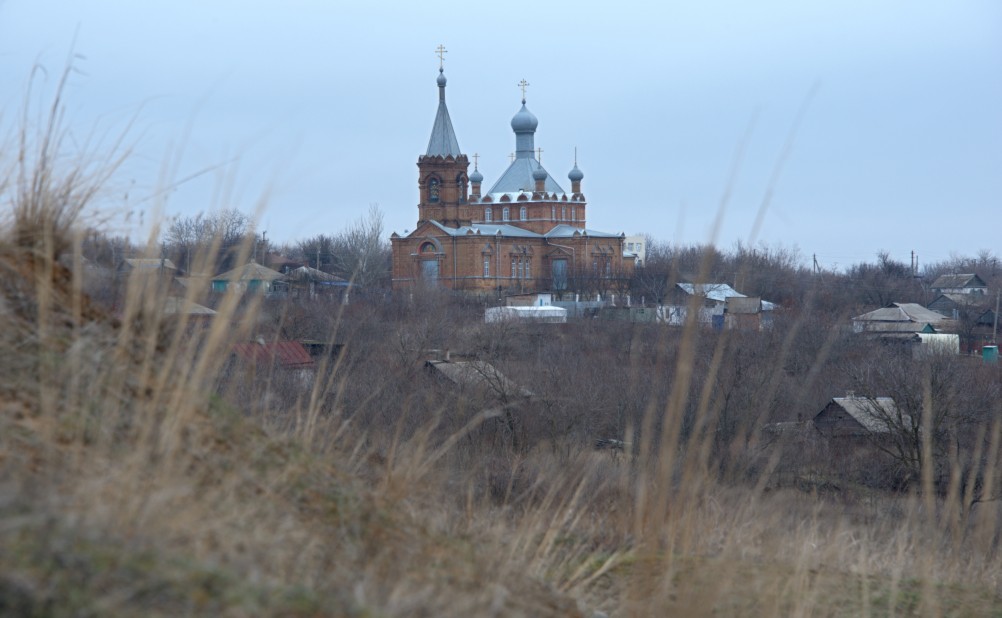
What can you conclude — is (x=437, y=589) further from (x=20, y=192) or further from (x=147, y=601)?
(x=20, y=192)

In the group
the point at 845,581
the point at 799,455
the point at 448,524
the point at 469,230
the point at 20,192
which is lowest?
the point at 799,455

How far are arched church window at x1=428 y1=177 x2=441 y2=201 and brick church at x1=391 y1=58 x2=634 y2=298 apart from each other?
52mm

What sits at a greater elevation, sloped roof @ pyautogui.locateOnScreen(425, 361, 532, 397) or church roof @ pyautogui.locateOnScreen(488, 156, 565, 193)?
church roof @ pyautogui.locateOnScreen(488, 156, 565, 193)

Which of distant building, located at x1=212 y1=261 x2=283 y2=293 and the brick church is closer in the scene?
distant building, located at x1=212 y1=261 x2=283 y2=293

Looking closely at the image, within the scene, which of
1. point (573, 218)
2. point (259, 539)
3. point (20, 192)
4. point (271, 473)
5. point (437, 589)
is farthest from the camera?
point (573, 218)

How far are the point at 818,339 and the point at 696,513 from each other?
2042 cm

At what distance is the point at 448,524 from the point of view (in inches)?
132

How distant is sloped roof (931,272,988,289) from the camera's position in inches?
2325

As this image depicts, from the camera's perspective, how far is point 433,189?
5328cm

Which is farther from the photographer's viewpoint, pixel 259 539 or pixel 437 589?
pixel 437 589

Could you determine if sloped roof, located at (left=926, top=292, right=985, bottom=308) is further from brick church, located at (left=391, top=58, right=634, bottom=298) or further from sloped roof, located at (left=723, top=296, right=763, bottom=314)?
sloped roof, located at (left=723, top=296, right=763, bottom=314)

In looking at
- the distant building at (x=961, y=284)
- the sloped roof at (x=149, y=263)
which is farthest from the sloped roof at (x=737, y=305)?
the distant building at (x=961, y=284)

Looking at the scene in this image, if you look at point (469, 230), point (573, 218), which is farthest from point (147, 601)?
point (573, 218)

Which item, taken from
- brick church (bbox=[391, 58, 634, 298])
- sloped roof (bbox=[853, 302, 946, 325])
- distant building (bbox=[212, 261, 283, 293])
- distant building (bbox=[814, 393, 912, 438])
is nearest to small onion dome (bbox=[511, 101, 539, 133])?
brick church (bbox=[391, 58, 634, 298])
